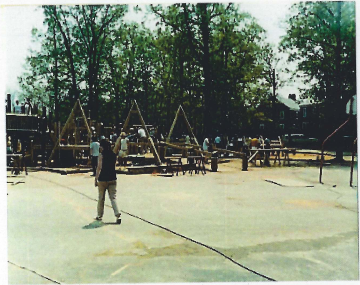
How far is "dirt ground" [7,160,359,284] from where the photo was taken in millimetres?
6039

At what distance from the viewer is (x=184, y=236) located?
750 cm

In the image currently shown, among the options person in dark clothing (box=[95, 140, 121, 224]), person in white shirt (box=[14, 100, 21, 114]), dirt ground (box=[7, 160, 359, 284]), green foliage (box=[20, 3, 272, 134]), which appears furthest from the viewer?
green foliage (box=[20, 3, 272, 134])

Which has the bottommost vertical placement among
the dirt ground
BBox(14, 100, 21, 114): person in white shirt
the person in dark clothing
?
the dirt ground

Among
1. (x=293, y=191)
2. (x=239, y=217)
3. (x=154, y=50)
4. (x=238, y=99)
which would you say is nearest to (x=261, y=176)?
(x=293, y=191)

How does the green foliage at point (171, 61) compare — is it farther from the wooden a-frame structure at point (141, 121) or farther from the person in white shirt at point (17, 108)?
the wooden a-frame structure at point (141, 121)

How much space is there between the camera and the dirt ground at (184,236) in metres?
6.04

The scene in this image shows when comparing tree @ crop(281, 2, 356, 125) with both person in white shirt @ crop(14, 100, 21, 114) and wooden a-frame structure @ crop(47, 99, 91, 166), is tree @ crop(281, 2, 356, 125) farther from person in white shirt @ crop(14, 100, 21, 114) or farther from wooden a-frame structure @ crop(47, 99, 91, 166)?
person in white shirt @ crop(14, 100, 21, 114)

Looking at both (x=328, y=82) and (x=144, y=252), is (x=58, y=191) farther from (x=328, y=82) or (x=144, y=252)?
(x=328, y=82)

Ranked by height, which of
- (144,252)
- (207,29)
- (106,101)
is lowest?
(144,252)

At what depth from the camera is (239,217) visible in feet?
29.2

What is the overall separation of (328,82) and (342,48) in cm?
425

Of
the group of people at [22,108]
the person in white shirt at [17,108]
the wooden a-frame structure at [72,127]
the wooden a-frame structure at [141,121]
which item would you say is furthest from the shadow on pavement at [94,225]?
the person in white shirt at [17,108]

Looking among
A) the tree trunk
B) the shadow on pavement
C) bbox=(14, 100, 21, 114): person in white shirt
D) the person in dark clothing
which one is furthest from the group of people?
the tree trunk

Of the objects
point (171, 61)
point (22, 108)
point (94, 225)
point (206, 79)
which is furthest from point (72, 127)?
point (171, 61)
